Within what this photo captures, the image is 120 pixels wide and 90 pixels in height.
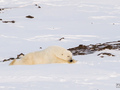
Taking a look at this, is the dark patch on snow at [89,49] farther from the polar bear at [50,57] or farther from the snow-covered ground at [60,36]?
the polar bear at [50,57]

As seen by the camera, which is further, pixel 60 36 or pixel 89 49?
pixel 60 36

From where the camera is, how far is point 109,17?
74.3 ft

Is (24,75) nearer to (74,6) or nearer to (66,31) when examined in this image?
(66,31)

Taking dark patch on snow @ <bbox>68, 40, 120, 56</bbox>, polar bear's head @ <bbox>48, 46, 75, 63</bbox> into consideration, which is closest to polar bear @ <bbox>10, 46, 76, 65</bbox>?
polar bear's head @ <bbox>48, 46, 75, 63</bbox>

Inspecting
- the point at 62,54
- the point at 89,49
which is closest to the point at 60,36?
the point at 89,49

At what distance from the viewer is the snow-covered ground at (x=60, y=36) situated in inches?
216

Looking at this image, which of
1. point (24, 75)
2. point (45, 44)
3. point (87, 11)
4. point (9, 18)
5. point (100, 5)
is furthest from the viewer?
point (100, 5)

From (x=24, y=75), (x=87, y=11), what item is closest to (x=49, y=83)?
(x=24, y=75)

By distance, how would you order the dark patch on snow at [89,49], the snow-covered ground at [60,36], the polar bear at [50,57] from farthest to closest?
the dark patch on snow at [89,49], the polar bear at [50,57], the snow-covered ground at [60,36]

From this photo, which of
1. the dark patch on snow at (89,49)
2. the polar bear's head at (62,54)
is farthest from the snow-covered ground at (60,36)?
the dark patch on snow at (89,49)

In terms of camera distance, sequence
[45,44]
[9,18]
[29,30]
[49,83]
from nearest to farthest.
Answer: [49,83]
[45,44]
[29,30]
[9,18]

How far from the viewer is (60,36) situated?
674 inches

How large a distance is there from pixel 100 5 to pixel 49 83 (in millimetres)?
21455

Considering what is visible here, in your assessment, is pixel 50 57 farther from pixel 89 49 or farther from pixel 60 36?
pixel 60 36
